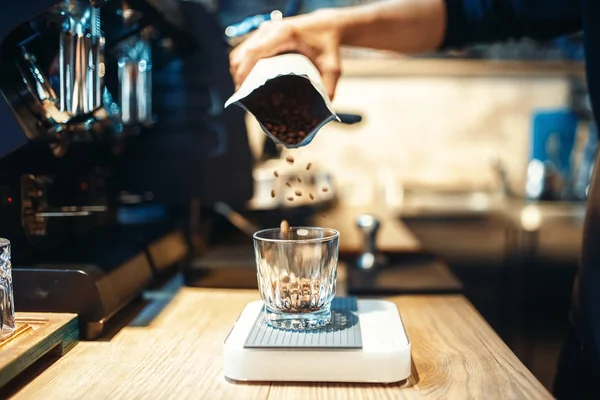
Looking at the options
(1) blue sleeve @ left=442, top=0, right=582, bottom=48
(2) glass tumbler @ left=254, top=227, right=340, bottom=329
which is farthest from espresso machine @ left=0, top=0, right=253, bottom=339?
(1) blue sleeve @ left=442, top=0, right=582, bottom=48

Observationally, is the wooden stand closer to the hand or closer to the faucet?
the hand

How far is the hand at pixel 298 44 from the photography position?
87 centimetres

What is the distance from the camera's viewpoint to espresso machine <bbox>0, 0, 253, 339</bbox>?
85cm

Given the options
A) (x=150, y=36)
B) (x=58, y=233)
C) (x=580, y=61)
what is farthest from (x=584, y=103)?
(x=58, y=233)

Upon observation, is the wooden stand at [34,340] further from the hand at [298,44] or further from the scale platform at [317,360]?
the hand at [298,44]

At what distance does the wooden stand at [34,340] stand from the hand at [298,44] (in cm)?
40

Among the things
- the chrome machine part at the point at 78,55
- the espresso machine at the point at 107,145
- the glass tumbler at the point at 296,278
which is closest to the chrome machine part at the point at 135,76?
the espresso machine at the point at 107,145

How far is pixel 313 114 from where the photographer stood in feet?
2.89

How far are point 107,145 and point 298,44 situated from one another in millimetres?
511

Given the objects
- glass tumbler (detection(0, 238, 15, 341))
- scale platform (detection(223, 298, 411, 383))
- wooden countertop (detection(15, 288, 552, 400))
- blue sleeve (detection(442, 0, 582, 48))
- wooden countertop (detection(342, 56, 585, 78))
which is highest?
wooden countertop (detection(342, 56, 585, 78))

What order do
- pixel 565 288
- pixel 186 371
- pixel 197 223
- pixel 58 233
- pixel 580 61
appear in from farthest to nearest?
1. pixel 580 61
2. pixel 565 288
3. pixel 197 223
4. pixel 58 233
5. pixel 186 371

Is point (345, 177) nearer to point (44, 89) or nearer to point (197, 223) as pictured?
point (197, 223)

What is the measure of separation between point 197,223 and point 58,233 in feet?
1.39

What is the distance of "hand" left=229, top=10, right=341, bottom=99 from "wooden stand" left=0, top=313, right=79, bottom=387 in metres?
0.40
